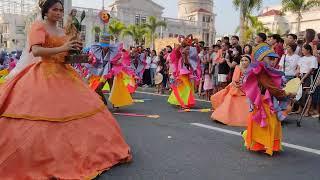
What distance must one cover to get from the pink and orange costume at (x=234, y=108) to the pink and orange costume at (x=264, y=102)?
7.57 feet

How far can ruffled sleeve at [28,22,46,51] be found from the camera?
425 cm

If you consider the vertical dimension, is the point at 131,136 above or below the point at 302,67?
below

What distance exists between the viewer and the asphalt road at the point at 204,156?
4566mm

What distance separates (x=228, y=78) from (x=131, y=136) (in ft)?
18.3

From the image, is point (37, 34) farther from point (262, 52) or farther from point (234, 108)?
point (234, 108)

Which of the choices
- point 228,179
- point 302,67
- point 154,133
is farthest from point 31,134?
point 302,67

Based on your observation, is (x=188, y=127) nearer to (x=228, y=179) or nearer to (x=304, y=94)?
(x=228, y=179)

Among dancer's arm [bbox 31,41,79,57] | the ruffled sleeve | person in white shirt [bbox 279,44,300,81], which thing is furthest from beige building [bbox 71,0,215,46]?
dancer's arm [bbox 31,41,79,57]

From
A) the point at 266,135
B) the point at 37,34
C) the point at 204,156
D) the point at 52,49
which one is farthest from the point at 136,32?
the point at 52,49

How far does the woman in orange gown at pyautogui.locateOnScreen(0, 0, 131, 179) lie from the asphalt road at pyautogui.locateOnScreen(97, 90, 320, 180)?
36cm

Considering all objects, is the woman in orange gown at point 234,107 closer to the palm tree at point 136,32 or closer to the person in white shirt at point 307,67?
the person in white shirt at point 307,67

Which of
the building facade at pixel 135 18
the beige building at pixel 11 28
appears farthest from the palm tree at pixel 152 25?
the beige building at pixel 11 28

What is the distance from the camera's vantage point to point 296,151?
228 inches

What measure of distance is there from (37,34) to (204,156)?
100 inches
